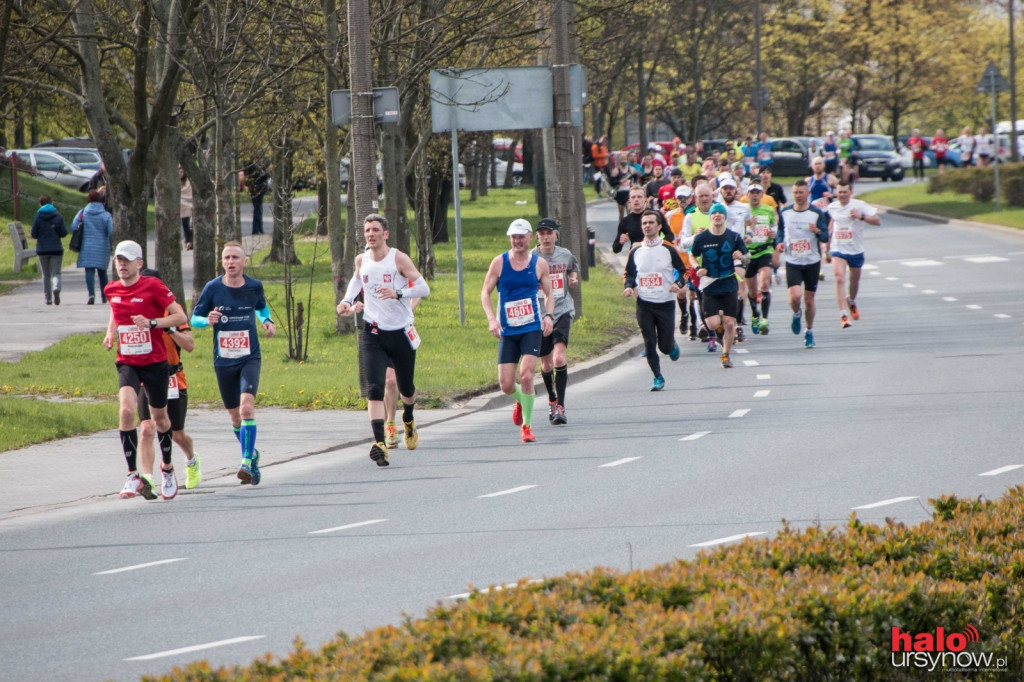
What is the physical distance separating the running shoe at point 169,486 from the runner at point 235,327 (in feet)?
1.82

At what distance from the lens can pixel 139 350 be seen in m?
10.4

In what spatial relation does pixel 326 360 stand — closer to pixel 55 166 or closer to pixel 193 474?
pixel 193 474

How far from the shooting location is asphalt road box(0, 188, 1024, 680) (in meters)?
6.95

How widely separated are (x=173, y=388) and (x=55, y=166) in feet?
119

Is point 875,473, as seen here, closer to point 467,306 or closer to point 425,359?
point 425,359

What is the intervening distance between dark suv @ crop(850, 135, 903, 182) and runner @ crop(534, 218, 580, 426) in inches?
1830

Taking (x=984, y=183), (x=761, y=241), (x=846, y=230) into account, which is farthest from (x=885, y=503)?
(x=984, y=183)

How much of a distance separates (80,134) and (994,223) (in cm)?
4125

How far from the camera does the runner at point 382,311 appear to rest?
11625 mm

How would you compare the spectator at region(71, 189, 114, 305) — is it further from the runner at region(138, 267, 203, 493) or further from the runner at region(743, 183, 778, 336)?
the runner at region(138, 267, 203, 493)

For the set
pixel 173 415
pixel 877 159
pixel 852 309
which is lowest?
pixel 852 309

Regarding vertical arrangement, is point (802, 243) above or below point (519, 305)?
above

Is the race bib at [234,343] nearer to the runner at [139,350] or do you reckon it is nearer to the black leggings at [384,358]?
the runner at [139,350]

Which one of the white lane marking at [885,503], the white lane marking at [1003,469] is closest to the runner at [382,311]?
the white lane marking at [885,503]
